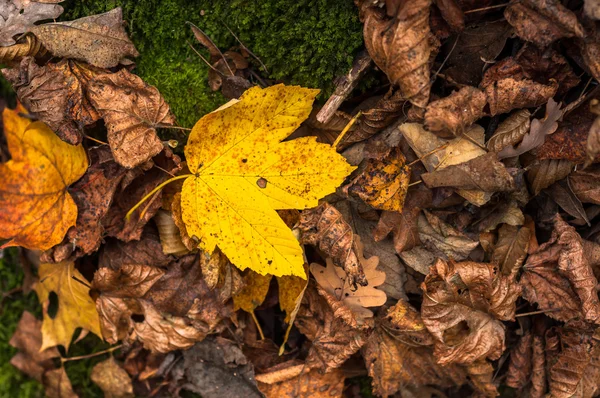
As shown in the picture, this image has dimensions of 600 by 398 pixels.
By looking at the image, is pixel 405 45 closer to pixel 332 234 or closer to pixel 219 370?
pixel 332 234

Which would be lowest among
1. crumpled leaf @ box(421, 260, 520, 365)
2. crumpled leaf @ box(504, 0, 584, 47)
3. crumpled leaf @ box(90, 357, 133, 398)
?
crumpled leaf @ box(90, 357, 133, 398)

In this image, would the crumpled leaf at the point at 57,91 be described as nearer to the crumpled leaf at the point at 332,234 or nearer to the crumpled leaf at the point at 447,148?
the crumpled leaf at the point at 332,234

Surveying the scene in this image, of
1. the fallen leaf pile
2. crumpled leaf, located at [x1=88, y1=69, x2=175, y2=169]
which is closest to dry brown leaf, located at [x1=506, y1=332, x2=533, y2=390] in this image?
the fallen leaf pile

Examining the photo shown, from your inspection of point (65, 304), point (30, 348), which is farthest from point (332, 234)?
point (30, 348)

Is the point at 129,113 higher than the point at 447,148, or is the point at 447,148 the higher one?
the point at 129,113

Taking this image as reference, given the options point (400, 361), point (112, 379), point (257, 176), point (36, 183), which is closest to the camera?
point (257, 176)

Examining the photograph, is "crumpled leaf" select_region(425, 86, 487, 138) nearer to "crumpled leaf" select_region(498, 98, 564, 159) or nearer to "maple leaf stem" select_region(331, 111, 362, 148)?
"crumpled leaf" select_region(498, 98, 564, 159)

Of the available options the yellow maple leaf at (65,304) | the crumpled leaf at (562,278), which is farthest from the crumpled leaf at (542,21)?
the yellow maple leaf at (65,304)
